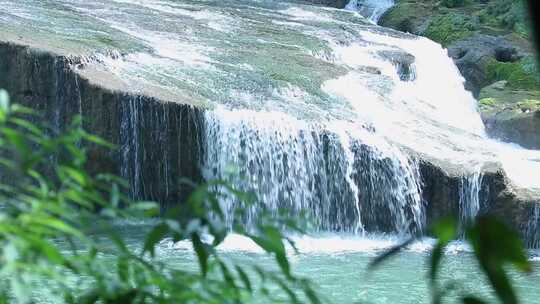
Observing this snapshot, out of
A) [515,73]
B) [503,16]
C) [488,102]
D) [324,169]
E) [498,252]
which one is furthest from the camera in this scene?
[503,16]

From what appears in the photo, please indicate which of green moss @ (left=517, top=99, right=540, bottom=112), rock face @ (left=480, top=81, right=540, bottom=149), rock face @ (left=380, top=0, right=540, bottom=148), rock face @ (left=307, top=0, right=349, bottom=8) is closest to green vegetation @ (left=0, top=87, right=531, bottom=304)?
rock face @ (left=380, top=0, right=540, bottom=148)

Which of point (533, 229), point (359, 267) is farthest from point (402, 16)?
point (359, 267)

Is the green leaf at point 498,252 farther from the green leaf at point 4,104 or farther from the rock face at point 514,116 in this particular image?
the rock face at point 514,116

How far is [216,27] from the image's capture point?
1505 centimetres

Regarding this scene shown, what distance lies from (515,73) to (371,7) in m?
7.25

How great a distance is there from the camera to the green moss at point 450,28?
1817cm

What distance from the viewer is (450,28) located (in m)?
18.6

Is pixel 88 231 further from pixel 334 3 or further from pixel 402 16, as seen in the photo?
pixel 334 3

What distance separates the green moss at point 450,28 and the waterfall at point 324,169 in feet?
26.0

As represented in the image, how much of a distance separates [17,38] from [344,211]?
4116mm

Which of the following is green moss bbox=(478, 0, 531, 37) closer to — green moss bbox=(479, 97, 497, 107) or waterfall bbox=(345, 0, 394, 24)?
waterfall bbox=(345, 0, 394, 24)

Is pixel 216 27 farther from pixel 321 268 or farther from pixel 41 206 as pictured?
pixel 41 206

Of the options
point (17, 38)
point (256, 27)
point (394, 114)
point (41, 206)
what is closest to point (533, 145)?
point (394, 114)

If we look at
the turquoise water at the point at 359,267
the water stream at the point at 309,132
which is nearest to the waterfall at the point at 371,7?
the water stream at the point at 309,132
